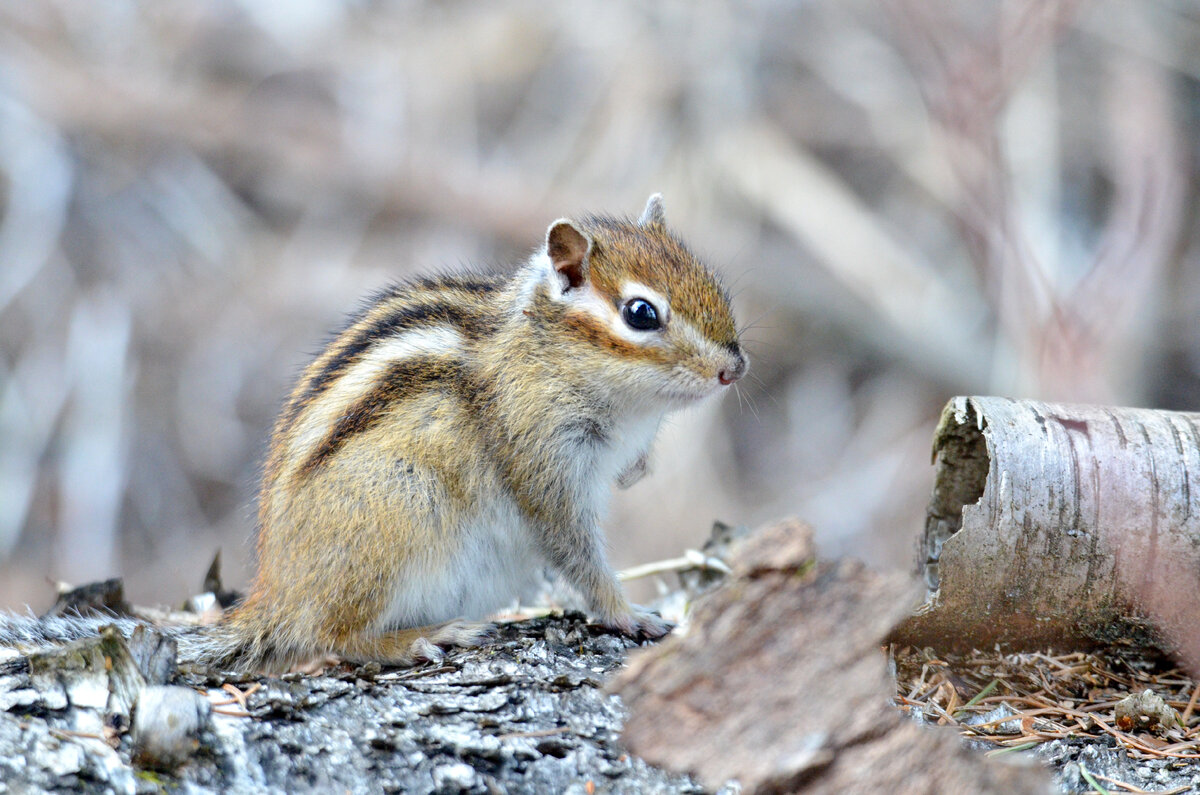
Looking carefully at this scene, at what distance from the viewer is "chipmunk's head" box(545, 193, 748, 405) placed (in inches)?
130

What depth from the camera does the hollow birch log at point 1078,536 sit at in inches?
109

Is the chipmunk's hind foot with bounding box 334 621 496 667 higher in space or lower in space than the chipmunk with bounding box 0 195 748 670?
lower

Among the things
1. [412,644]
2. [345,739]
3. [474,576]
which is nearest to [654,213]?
[474,576]

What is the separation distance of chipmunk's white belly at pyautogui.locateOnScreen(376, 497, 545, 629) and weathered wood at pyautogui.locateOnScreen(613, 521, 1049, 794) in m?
1.24

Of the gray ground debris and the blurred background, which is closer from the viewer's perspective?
the gray ground debris

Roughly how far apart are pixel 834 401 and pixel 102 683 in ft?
17.0

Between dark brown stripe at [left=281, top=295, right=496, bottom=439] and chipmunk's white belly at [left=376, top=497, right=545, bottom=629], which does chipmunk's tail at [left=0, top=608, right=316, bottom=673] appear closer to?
chipmunk's white belly at [left=376, top=497, right=545, bottom=629]

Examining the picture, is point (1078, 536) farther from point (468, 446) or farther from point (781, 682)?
point (468, 446)

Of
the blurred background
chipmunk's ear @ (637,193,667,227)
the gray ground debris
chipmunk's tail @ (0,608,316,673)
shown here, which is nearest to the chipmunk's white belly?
chipmunk's tail @ (0,608,316,673)

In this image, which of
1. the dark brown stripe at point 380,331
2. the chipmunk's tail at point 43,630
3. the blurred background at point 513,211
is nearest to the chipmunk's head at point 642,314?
the dark brown stripe at point 380,331

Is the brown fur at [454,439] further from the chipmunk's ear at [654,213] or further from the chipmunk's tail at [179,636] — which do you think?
the chipmunk's ear at [654,213]

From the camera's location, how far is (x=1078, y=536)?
110 inches

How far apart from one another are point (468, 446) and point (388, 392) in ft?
0.89

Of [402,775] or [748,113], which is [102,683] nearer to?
[402,775]
